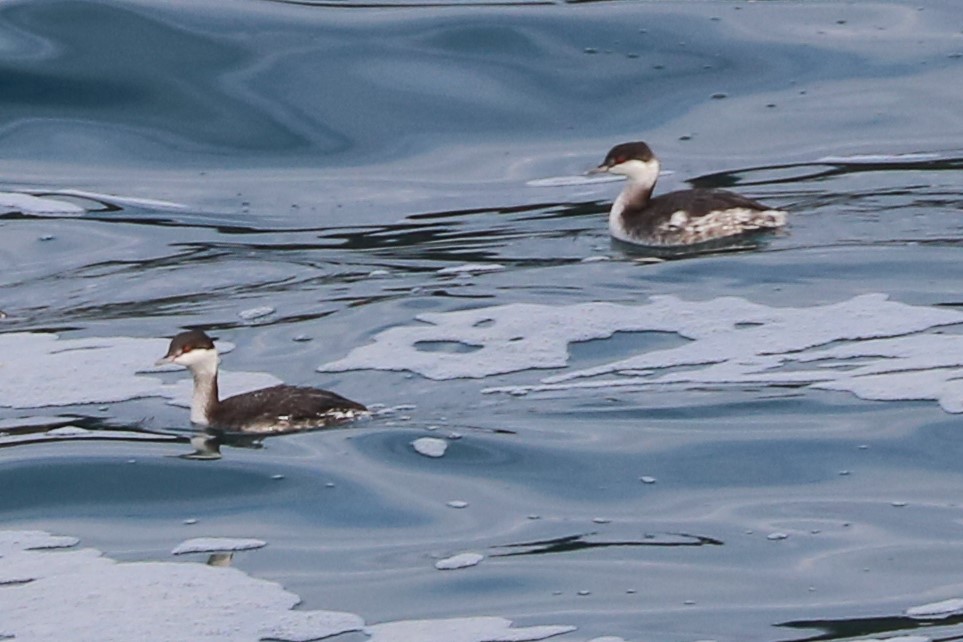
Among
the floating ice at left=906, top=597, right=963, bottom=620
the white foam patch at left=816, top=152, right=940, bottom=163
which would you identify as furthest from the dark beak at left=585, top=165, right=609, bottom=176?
the floating ice at left=906, top=597, right=963, bottom=620

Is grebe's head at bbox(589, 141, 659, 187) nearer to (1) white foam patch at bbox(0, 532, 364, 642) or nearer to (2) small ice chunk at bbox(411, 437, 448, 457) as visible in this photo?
(2) small ice chunk at bbox(411, 437, 448, 457)

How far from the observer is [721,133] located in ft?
53.6

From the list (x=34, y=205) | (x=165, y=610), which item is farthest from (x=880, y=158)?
(x=165, y=610)

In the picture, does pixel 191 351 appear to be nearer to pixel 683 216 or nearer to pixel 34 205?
pixel 683 216

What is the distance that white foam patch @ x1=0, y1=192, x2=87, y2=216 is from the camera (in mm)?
14992

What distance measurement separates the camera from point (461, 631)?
24.4 feet

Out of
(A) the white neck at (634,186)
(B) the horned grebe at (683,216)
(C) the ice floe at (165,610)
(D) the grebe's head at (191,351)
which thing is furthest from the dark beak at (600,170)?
(C) the ice floe at (165,610)

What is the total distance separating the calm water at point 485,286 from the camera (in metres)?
8.20

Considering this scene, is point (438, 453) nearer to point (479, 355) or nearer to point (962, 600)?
point (479, 355)

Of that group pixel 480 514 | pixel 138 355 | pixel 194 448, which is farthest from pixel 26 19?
pixel 480 514

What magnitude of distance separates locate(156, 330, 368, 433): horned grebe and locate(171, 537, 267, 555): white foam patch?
4.03 feet

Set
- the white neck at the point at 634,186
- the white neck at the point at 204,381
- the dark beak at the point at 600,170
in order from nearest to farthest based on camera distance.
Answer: the white neck at the point at 204,381
the white neck at the point at 634,186
the dark beak at the point at 600,170

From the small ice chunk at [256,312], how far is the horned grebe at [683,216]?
2568 millimetres

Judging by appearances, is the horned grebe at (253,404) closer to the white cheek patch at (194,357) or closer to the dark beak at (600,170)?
the white cheek patch at (194,357)
